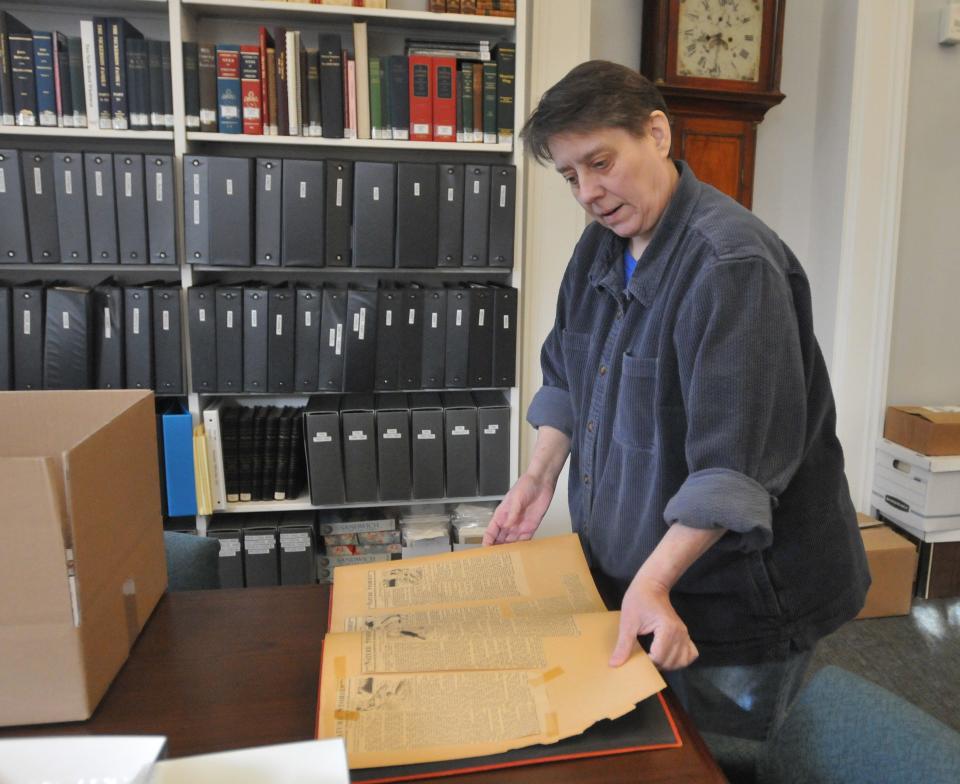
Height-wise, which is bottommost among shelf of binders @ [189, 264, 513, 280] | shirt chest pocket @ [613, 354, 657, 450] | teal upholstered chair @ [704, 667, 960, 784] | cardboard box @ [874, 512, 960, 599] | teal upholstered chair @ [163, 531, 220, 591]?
cardboard box @ [874, 512, 960, 599]

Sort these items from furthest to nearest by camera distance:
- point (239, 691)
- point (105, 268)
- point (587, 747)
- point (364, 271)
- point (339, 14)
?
point (364, 271)
point (105, 268)
point (339, 14)
point (239, 691)
point (587, 747)

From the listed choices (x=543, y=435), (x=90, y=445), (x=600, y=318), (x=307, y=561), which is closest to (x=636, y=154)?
(x=600, y=318)

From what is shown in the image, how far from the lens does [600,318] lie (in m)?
A: 1.16

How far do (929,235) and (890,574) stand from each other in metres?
1.27

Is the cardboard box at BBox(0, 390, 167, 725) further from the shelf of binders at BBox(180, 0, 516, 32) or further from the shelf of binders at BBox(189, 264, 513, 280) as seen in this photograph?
the shelf of binders at BBox(180, 0, 516, 32)

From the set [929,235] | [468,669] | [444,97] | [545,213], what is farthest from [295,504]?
[929,235]

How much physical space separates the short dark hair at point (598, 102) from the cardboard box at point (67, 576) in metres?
0.66

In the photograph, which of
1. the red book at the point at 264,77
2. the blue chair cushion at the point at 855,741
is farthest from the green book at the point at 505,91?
the blue chair cushion at the point at 855,741

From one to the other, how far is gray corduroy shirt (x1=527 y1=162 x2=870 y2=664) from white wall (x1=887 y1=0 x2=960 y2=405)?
2.14 m

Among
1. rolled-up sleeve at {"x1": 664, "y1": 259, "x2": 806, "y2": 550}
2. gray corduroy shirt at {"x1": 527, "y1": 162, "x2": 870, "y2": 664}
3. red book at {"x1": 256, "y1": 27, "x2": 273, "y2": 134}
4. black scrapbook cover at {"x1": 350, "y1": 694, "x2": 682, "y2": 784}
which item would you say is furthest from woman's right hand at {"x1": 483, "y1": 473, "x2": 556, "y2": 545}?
red book at {"x1": 256, "y1": 27, "x2": 273, "y2": 134}

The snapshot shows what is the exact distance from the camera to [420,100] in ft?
7.65

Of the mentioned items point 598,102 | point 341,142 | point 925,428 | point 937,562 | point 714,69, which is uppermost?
point 714,69

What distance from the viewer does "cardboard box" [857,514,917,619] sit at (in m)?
2.56

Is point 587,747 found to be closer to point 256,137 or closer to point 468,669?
point 468,669
